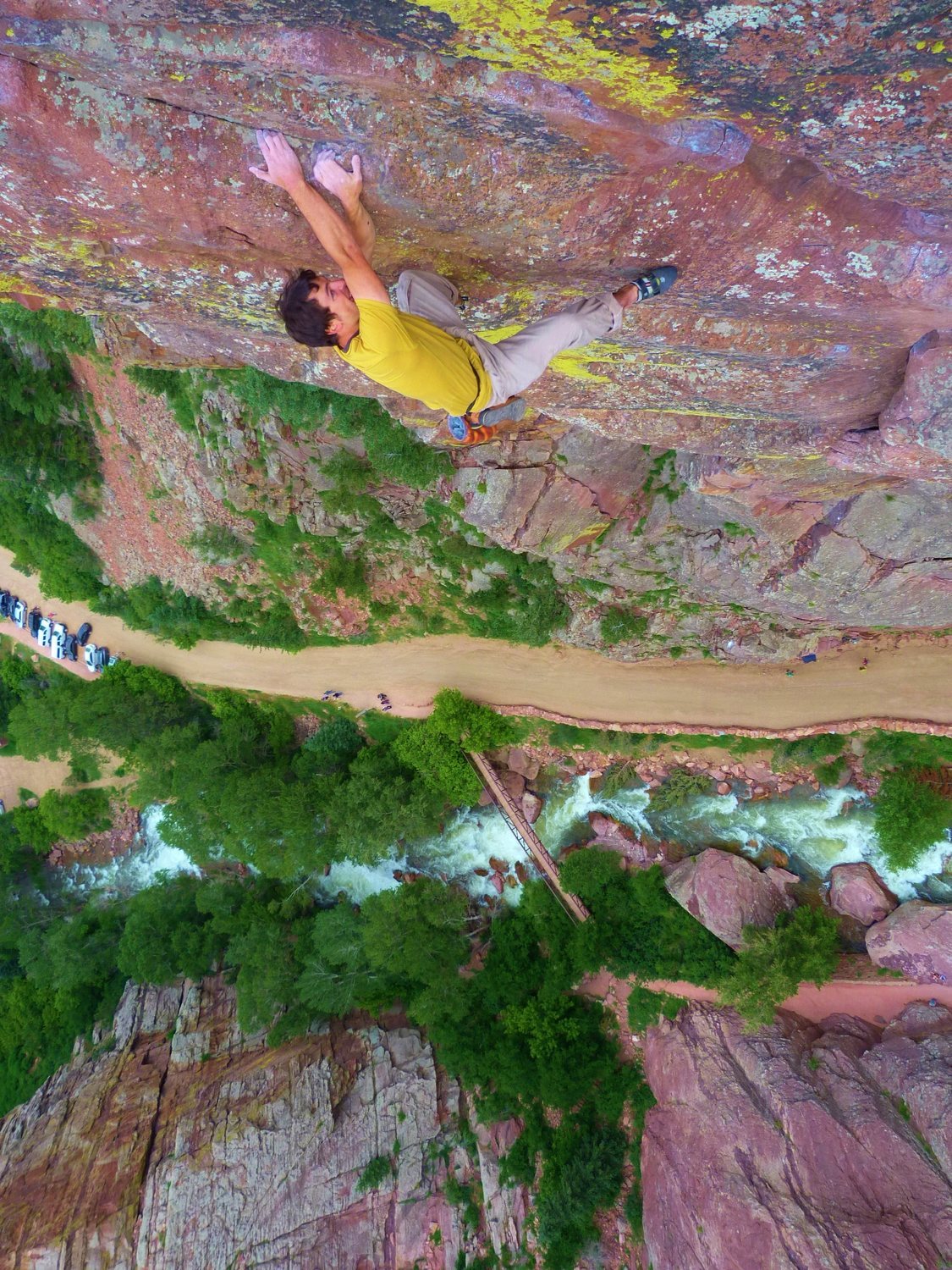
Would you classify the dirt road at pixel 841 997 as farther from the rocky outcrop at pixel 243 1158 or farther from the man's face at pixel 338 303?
the man's face at pixel 338 303

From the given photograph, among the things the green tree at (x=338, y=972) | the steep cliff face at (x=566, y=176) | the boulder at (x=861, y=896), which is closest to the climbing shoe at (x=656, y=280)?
the steep cliff face at (x=566, y=176)

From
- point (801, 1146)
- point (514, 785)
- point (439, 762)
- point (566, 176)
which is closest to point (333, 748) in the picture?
point (439, 762)

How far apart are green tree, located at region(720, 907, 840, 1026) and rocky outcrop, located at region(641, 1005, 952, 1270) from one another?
1.23m

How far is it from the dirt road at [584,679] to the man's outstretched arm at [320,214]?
12515mm

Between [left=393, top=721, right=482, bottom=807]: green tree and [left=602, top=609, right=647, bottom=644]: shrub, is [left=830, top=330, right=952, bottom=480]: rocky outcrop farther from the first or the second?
[left=393, top=721, right=482, bottom=807]: green tree

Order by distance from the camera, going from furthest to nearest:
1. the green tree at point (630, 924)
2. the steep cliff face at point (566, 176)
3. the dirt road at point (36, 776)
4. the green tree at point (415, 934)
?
the dirt road at point (36, 776) < the green tree at point (415, 934) < the green tree at point (630, 924) < the steep cliff face at point (566, 176)

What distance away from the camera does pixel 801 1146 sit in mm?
13070

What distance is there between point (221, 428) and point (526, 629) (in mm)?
7897

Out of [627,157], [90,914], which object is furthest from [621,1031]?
[627,157]

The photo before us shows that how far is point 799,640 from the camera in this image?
13.8 meters

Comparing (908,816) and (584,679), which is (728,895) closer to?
(908,816)

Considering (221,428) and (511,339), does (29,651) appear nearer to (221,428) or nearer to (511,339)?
(221,428)

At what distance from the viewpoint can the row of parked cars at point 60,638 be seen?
1966 cm

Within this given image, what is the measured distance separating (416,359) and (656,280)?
7.14ft
